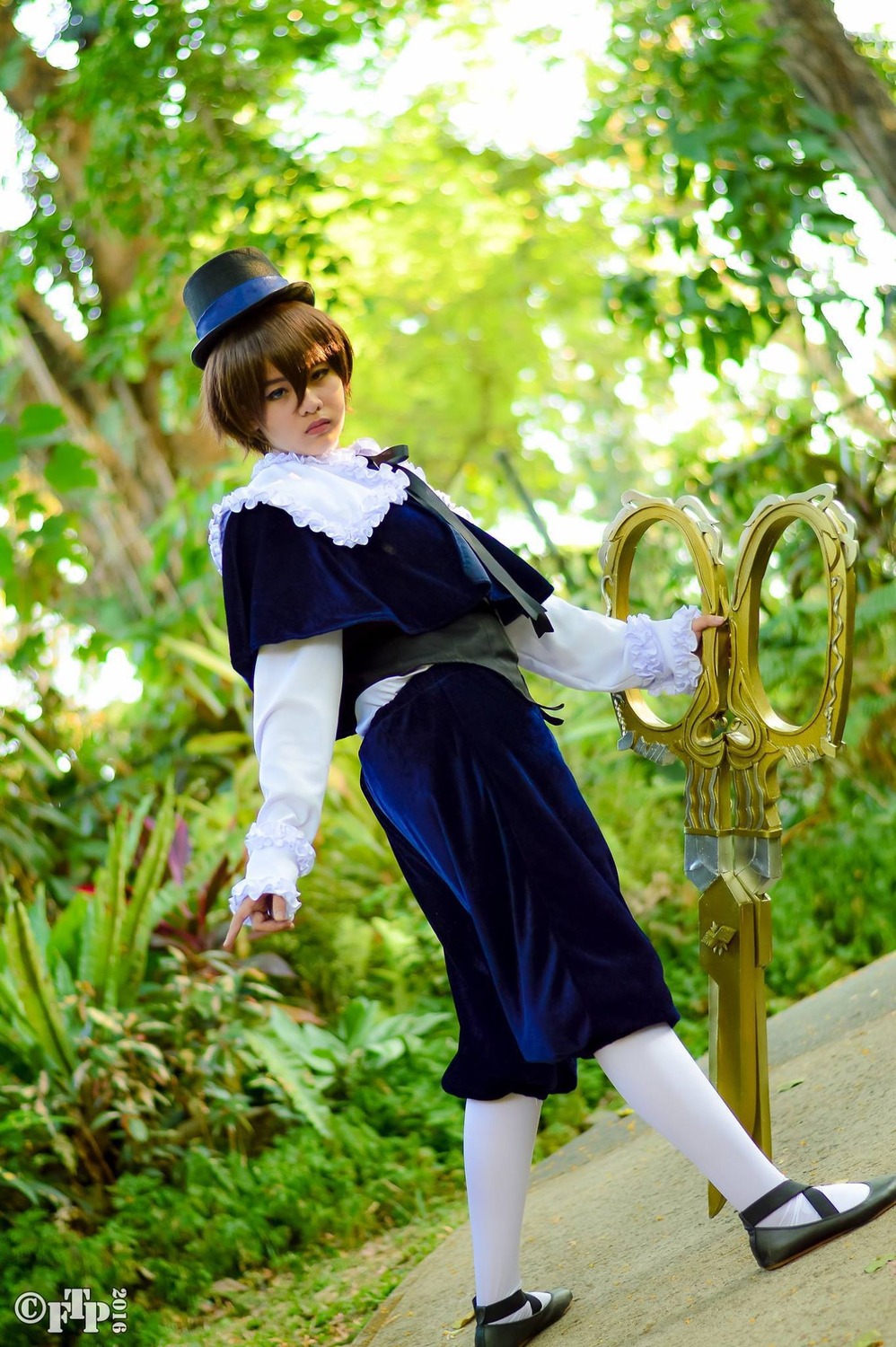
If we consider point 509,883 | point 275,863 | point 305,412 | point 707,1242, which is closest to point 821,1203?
point 707,1242

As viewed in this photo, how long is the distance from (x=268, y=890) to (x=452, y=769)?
0.32m

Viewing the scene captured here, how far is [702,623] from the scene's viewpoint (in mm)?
2059

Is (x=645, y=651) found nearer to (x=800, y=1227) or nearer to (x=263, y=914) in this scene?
(x=263, y=914)

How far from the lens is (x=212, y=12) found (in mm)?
4852

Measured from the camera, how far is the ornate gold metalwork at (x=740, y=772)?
6.36 ft

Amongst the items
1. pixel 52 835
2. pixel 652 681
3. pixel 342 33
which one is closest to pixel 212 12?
pixel 342 33

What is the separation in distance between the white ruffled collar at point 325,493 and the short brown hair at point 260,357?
92 mm

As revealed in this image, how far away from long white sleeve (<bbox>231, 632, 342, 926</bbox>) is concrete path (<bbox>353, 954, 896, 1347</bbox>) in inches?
32.1

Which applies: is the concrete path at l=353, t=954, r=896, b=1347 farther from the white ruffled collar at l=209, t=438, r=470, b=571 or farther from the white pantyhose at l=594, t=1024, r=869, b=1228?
the white ruffled collar at l=209, t=438, r=470, b=571

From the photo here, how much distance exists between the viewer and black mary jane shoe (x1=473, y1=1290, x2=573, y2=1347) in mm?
1973

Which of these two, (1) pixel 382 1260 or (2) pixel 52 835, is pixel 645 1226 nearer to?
(1) pixel 382 1260

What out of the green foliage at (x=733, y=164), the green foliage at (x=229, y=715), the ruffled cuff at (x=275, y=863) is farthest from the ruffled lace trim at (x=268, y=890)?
the green foliage at (x=733, y=164)

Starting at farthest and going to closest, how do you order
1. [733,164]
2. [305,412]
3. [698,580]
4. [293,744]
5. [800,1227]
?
1. [733,164]
2. [698,580]
3. [305,412]
4. [293,744]
5. [800,1227]

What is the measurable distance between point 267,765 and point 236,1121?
1646 mm
